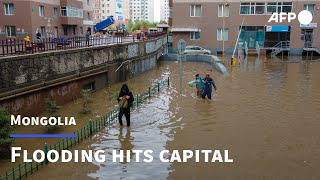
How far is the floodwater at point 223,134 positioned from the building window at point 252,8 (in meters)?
23.3

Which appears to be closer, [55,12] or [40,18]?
[40,18]

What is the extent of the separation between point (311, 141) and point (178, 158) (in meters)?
4.51

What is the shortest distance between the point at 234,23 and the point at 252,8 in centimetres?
291

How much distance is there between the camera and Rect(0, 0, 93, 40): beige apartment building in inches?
1357

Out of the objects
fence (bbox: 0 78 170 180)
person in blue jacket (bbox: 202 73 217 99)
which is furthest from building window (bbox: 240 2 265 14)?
fence (bbox: 0 78 170 180)

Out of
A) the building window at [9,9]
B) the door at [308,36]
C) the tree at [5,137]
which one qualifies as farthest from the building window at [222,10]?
the tree at [5,137]

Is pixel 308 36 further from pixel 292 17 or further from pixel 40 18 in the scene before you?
pixel 40 18

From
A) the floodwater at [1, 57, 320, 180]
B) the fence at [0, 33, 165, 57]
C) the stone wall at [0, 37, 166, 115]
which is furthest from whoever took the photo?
the fence at [0, 33, 165, 57]

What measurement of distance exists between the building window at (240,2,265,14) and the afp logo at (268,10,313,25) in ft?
5.37

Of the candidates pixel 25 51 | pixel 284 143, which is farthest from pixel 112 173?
pixel 25 51

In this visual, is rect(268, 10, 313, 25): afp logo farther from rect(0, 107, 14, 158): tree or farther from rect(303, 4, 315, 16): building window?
rect(0, 107, 14, 158): tree

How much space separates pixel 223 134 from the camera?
11297 mm

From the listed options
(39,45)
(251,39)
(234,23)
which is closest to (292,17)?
(251,39)

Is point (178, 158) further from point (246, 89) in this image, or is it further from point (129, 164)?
point (246, 89)
